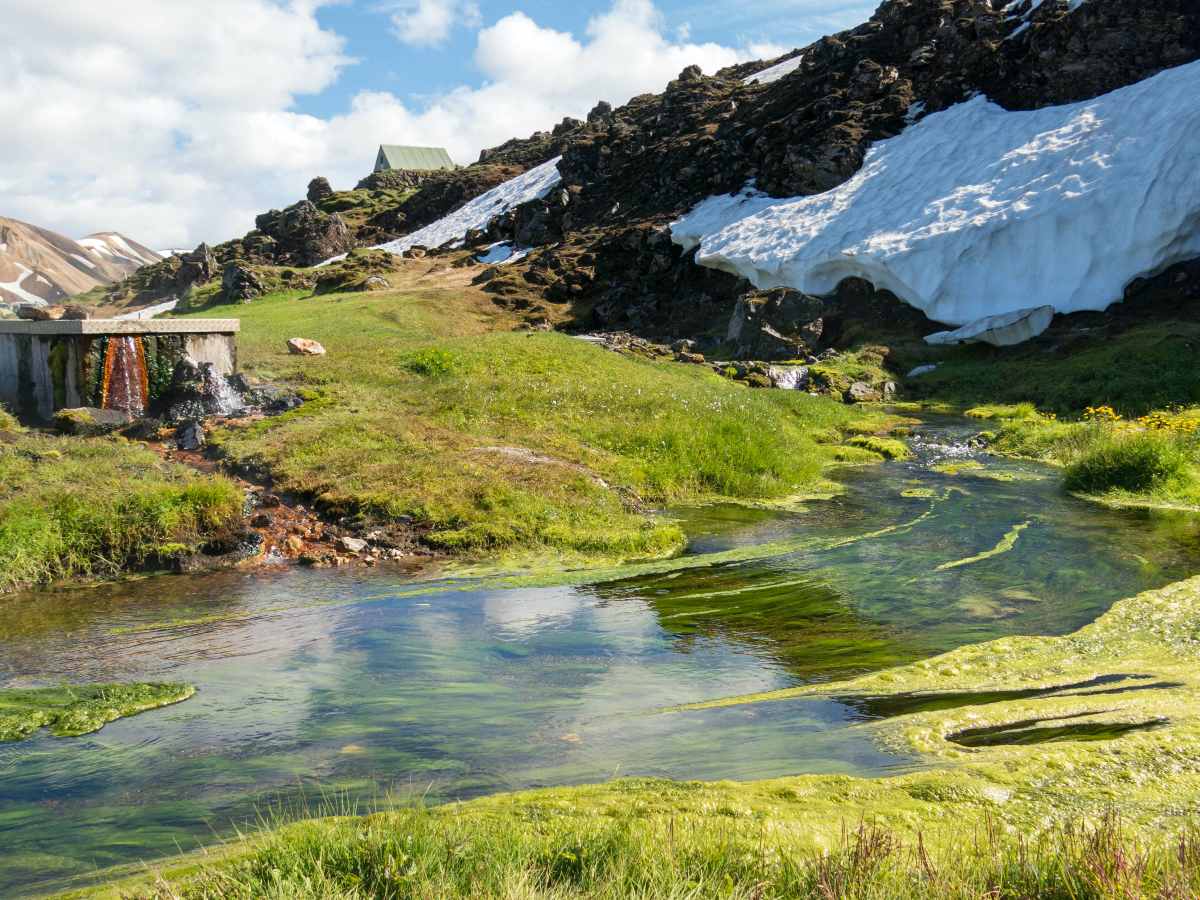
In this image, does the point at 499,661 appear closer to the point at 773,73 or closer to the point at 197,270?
the point at 197,270

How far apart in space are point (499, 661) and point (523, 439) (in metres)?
10.0

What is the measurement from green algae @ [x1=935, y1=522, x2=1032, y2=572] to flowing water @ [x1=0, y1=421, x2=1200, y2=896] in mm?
55

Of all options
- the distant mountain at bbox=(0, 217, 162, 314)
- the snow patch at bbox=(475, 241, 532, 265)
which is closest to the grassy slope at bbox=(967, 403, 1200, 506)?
the snow patch at bbox=(475, 241, 532, 265)

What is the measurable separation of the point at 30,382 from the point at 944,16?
59804mm

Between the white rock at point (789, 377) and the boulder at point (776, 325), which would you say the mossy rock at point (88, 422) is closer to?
the white rock at point (789, 377)

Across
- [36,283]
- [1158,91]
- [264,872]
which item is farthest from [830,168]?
[36,283]

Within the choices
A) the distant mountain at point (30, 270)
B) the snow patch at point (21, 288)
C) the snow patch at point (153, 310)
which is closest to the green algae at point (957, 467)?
the snow patch at point (153, 310)

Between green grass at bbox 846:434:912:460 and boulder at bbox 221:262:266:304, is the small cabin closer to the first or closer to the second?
boulder at bbox 221:262:266:304

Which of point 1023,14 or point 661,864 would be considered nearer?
point 661,864

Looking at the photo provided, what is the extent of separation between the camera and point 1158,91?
44.0 metres

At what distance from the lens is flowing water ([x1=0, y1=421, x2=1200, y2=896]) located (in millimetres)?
5980

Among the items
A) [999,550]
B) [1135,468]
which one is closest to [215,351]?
[999,550]

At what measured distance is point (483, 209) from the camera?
84688mm

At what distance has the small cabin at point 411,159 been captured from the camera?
139 metres
